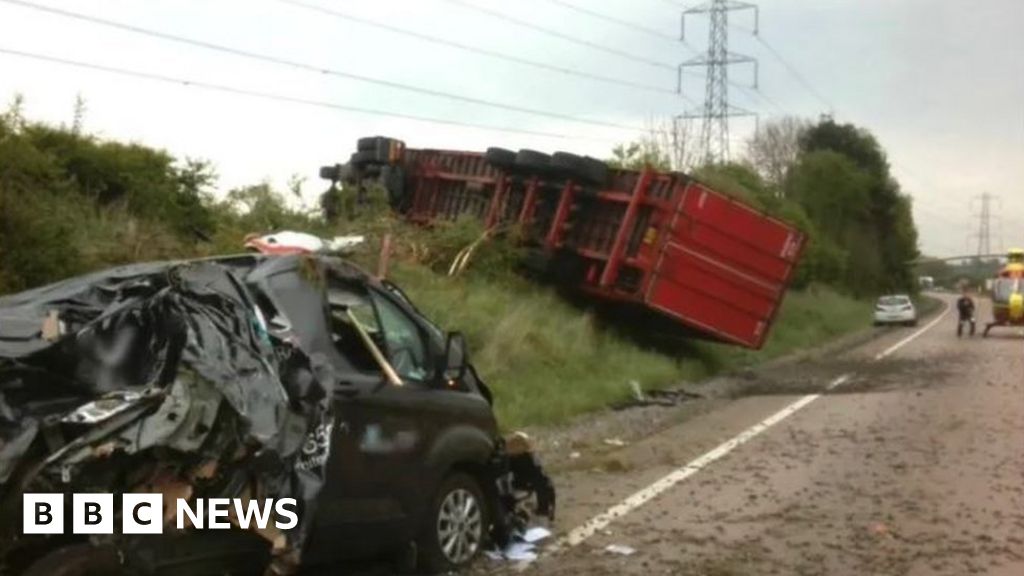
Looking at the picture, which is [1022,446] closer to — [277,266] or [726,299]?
[726,299]

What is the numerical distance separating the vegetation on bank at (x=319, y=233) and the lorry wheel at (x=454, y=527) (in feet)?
19.7

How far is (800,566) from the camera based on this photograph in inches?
305

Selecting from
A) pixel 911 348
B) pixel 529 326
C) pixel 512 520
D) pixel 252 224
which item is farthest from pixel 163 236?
pixel 911 348

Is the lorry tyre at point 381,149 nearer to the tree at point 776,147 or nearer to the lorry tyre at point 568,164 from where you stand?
the lorry tyre at point 568,164

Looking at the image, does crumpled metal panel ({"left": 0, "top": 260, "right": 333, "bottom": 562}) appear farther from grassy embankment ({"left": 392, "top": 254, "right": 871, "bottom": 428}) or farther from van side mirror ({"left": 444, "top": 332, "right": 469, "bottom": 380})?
grassy embankment ({"left": 392, "top": 254, "right": 871, "bottom": 428})

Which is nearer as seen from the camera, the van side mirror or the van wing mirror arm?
the van wing mirror arm

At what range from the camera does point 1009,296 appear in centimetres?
3859

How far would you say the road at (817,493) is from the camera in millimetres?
7938

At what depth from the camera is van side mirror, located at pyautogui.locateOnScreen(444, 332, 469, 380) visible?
7122 millimetres

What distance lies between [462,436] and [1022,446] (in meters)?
8.47

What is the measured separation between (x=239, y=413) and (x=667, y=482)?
6539 mm

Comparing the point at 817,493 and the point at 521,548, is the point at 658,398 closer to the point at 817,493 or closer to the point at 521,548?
the point at 817,493

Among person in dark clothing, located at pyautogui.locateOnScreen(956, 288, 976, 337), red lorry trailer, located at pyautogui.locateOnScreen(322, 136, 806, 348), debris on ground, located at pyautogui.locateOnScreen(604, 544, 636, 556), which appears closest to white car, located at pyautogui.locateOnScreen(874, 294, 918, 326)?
person in dark clothing, located at pyautogui.locateOnScreen(956, 288, 976, 337)

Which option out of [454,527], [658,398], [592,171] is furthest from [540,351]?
[454,527]
